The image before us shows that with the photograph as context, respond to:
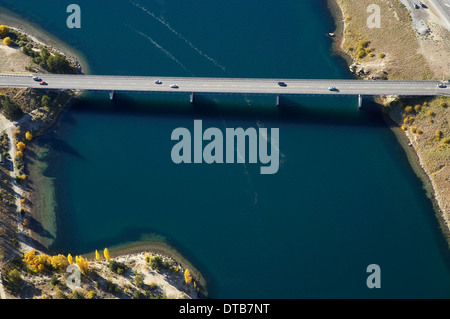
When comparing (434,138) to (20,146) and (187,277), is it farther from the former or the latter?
(20,146)

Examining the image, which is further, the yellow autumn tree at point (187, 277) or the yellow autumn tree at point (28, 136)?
the yellow autumn tree at point (28, 136)

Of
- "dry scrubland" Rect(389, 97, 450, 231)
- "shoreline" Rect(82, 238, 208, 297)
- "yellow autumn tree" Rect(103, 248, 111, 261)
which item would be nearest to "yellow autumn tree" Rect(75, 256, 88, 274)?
"yellow autumn tree" Rect(103, 248, 111, 261)

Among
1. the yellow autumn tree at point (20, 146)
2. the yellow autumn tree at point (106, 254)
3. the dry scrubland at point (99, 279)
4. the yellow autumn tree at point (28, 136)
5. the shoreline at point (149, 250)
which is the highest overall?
the yellow autumn tree at point (28, 136)

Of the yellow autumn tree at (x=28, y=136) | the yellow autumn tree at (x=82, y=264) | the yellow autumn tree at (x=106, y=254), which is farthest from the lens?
the yellow autumn tree at (x=28, y=136)

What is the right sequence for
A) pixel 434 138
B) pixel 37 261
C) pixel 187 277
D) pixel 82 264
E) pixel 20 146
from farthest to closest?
1. pixel 20 146
2. pixel 434 138
3. pixel 37 261
4. pixel 187 277
5. pixel 82 264

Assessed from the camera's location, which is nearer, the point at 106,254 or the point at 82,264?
the point at 82,264

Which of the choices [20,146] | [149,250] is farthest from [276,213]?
[20,146]

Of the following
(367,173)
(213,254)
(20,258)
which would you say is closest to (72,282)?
(20,258)

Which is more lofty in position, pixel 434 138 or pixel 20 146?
pixel 434 138

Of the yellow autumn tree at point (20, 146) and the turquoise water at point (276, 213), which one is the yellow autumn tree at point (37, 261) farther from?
the yellow autumn tree at point (20, 146)

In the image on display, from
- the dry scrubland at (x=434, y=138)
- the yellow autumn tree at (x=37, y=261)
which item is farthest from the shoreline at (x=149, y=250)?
the dry scrubland at (x=434, y=138)

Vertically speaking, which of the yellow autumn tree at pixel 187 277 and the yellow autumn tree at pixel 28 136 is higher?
→ the yellow autumn tree at pixel 28 136

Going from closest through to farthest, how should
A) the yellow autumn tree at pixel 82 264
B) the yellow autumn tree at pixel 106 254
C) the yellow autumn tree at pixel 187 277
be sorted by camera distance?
the yellow autumn tree at pixel 82 264 < the yellow autumn tree at pixel 187 277 < the yellow autumn tree at pixel 106 254
